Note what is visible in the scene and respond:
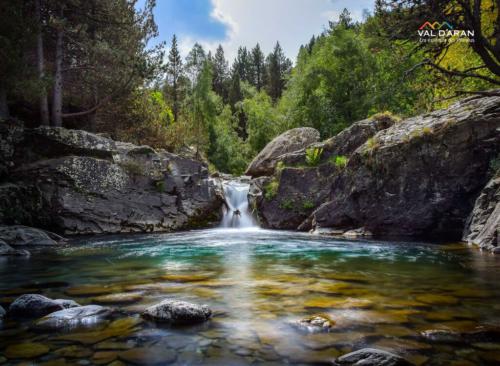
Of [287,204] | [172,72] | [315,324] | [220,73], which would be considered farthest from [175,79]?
[315,324]

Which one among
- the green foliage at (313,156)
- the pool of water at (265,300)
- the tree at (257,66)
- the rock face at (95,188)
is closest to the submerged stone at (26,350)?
the pool of water at (265,300)

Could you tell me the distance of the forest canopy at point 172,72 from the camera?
5.46m

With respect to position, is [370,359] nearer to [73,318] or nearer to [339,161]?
[73,318]

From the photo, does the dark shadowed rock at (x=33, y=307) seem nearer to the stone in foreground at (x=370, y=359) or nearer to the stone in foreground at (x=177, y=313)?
the stone in foreground at (x=177, y=313)

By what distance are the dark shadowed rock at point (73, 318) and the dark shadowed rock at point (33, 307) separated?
0.30 m

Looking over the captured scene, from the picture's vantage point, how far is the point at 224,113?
146 ft

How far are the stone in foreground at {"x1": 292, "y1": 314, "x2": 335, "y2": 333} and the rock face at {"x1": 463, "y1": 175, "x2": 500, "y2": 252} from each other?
20.7 feet

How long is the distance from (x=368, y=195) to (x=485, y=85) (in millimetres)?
7894

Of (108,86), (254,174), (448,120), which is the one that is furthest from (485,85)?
(108,86)

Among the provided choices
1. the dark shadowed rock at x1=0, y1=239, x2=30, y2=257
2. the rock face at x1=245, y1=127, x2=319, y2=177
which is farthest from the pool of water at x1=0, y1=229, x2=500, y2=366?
the rock face at x1=245, y1=127, x2=319, y2=177

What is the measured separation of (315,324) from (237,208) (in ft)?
46.4

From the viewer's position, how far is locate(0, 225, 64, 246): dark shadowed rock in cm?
990

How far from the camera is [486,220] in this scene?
358 inches

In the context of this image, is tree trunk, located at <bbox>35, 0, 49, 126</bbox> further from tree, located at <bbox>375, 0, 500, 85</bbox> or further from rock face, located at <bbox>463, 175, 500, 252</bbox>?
rock face, located at <bbox>463, 175, 500, 252</bbox>
